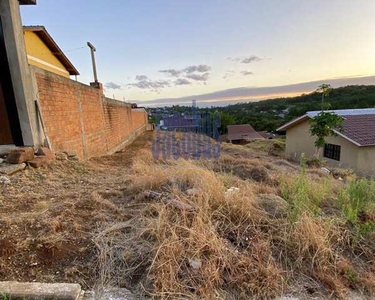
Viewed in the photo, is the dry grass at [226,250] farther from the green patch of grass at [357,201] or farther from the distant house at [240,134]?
the distant house at [240,134]

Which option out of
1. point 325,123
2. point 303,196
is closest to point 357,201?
point 303,196

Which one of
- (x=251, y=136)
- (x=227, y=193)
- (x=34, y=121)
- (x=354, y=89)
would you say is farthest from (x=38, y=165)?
(x=354, y=89)

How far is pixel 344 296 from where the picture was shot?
138cm

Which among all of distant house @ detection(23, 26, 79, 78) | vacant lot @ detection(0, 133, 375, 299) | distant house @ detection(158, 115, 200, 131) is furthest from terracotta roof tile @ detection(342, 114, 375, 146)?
distant house @ detection(23, 26, 79, 78)

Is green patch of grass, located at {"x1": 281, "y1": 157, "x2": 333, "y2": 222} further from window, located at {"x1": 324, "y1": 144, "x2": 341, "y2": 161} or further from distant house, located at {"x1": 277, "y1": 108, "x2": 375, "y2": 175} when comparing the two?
window, located at {"x1": 324, "y1": 144, "x2": 341, "y2": 161}

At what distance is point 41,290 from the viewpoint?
49.0 inches

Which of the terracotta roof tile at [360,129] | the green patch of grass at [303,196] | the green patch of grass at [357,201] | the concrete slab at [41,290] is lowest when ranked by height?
the terracotta roof tile at [360,129]

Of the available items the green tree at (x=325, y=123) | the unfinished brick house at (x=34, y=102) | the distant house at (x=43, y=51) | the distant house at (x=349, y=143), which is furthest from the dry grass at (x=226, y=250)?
the distant house at (x=349, y=143)

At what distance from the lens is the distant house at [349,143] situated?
1208 centimetres

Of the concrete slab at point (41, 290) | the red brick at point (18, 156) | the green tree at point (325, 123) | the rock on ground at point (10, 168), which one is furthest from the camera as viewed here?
the green tree at point (325, 123)

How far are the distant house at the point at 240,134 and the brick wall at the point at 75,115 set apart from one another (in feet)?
79.3

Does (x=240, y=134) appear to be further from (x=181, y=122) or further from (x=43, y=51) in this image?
(x=43, y=51)

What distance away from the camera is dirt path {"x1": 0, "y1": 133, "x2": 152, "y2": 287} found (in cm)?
146

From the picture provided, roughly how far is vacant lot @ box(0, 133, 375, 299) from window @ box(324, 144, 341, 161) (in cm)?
1266
